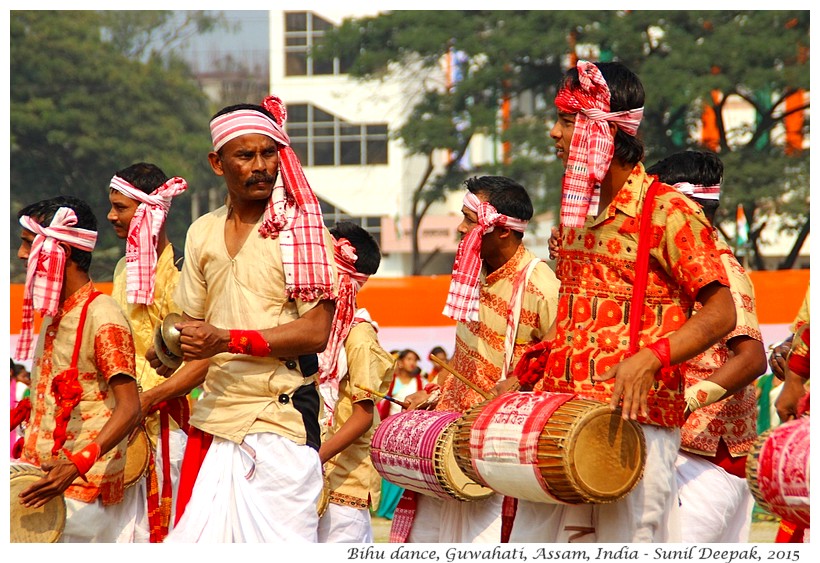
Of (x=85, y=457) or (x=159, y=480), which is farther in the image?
(x=159, y=480)

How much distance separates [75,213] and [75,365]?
706 mm

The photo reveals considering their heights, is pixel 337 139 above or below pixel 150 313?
below

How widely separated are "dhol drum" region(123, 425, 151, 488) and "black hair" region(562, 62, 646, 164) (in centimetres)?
282

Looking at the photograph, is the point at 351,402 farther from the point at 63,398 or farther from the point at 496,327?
the point at 63,398

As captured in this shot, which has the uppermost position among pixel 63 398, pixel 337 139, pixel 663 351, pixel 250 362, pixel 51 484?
pixel 663 351

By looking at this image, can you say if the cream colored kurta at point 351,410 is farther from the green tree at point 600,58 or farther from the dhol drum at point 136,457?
the green tree at point 600,58

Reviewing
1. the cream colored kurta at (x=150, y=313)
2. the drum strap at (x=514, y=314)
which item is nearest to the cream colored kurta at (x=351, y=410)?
the drum strap at (x=514, y=314)

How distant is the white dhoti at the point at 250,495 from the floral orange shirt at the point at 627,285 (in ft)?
3.66

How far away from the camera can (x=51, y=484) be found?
578 centimetres

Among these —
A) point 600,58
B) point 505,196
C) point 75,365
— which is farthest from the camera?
point 600,58

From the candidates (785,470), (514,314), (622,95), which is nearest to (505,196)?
(514,314)

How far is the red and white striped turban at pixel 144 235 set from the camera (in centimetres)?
746
